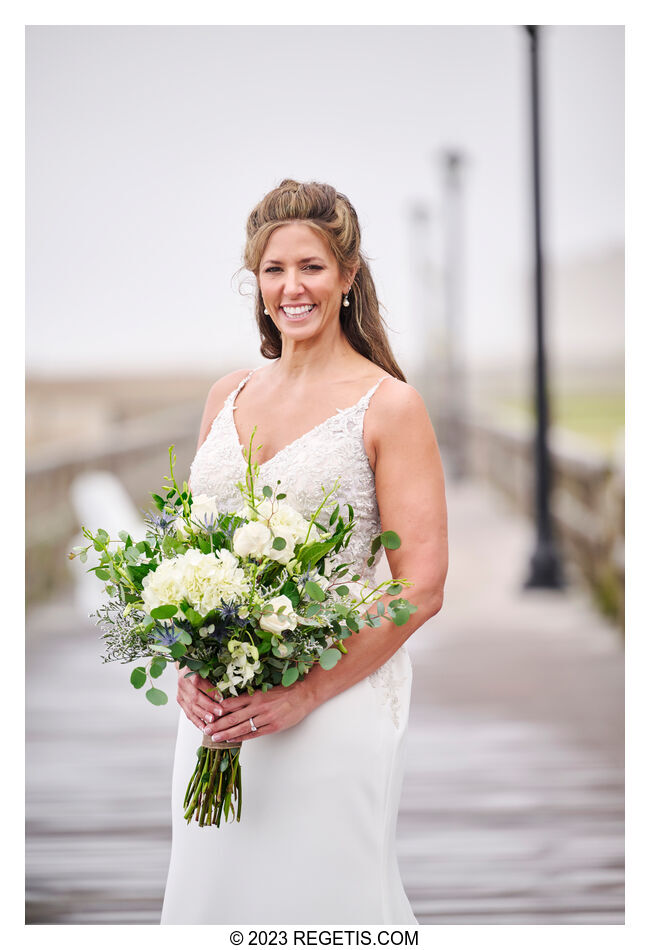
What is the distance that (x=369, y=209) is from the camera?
8.01 feet

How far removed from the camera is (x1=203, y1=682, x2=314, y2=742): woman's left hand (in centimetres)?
198

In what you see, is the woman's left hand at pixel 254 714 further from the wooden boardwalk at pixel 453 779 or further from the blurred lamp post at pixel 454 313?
the blurred lamp post at pixel 454 313

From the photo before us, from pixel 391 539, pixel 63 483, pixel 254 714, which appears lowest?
pixel 254 714

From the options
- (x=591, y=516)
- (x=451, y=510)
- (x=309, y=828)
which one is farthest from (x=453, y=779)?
(x=451, y=510)

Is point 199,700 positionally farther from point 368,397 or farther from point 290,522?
point 368,397

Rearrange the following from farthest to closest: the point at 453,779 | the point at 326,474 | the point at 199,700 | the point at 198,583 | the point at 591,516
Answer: the point at 591,516, the point at 453,779, the point at 326,474, the point at 199,700, the point at 198,583

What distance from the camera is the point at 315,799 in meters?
2.14

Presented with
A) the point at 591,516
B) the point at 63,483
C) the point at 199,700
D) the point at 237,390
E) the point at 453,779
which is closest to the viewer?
the point at 199,700

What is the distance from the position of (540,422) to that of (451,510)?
541cm

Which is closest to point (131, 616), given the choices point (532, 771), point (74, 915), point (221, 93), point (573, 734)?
point (74, 915)

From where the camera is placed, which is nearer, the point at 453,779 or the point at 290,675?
the point at 290,675

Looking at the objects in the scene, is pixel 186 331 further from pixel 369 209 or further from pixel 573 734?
pixel 369 209
